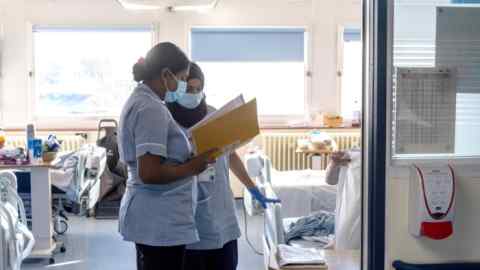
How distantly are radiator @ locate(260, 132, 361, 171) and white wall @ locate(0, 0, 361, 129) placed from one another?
1.21 feet

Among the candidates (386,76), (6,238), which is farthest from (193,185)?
(6,238)

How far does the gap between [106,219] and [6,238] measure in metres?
2.51

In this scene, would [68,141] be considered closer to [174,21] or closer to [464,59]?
[174,21]

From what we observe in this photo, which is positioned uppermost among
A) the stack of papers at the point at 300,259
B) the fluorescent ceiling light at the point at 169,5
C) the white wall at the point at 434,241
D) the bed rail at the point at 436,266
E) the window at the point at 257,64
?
the fluorescent ceiling light at the point at 169,5

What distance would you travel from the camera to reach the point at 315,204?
387cm

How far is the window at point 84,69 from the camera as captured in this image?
5.76 metres

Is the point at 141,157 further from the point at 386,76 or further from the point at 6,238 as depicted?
the point at 6,238

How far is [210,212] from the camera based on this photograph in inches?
85.5

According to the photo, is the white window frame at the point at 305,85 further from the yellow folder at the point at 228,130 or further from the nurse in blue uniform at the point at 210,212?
the yellow folder at the point at 228,130

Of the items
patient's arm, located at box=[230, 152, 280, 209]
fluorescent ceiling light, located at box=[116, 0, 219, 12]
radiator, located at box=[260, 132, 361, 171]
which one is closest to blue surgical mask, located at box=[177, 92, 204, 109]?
patient's arm, located at box=[230, 152, 280, 209]

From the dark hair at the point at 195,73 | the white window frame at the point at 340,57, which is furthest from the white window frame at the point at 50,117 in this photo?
the dark hair at the point at 195,73

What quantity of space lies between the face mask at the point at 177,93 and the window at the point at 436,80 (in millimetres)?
758

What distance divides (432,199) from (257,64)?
14.8 ft

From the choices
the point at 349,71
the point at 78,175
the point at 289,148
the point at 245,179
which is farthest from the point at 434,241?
the point at 349,71
